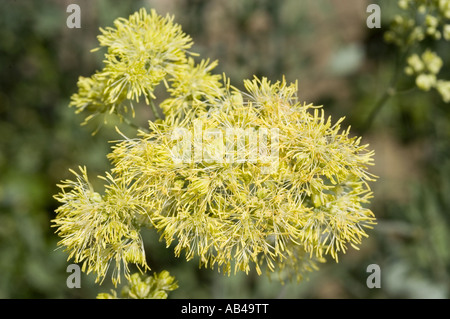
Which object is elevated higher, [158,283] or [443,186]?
[443,186]

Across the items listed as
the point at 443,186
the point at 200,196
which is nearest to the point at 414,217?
the point at 443,186

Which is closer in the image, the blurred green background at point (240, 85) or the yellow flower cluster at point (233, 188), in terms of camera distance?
the yellow flower cluster at point (233, 188)

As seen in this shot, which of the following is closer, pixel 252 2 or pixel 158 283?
pixel 158 283

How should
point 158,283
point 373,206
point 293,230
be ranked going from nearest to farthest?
point 293,230, point 158,283, point 373,206

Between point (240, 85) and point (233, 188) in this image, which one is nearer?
point (233, 188)

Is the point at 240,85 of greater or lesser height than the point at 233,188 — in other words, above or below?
above

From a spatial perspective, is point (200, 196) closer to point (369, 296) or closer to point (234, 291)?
point (234, 291)

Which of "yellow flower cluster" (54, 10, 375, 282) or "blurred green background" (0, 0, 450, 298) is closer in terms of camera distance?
"yellow flower cluster" (54, 10, 375, 282)
